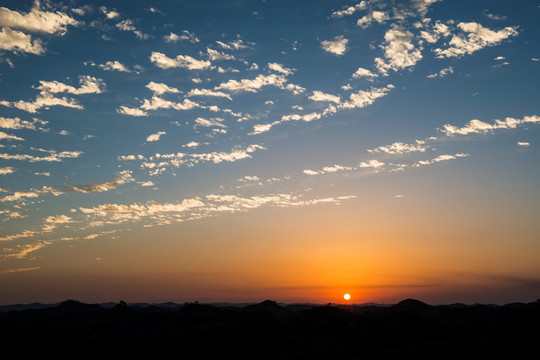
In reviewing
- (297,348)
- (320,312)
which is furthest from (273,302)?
(297,348)

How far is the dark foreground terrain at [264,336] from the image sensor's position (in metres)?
60.3

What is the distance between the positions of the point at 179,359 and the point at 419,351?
33035mm

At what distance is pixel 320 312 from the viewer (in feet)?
367

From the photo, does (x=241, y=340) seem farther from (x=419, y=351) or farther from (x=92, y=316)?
(x=92, y=316)

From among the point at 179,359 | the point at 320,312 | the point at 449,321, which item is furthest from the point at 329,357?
the point at 449,321

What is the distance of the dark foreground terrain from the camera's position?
2376 inches

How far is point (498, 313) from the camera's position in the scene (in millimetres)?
113000

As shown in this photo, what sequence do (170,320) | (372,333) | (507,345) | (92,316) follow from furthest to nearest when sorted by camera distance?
(92,316)
(170,320)
(372,333)
(507,345)

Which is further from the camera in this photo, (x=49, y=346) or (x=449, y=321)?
(x=449, y=321)

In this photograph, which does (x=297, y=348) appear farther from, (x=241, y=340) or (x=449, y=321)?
(x=449, y=321)

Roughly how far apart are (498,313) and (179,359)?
8891cm

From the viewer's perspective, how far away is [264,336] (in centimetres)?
6900

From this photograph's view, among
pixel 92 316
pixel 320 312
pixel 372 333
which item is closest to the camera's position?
pixel 372 333

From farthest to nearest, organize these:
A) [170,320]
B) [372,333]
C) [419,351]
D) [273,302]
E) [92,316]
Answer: [273,302], [92,316], [170,320], [372,333], [419,351]
